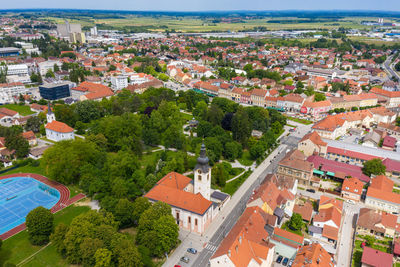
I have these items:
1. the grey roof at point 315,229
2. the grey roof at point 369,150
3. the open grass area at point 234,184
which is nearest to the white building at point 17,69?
the open grass area at point 234,184

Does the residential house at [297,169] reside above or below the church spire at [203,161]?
below

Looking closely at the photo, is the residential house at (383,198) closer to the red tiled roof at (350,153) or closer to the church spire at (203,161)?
the red tiled roof at (350,153)

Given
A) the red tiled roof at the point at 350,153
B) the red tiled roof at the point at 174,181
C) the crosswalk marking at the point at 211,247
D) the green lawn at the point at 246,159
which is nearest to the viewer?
the crosswalk marking at the point at 211,247

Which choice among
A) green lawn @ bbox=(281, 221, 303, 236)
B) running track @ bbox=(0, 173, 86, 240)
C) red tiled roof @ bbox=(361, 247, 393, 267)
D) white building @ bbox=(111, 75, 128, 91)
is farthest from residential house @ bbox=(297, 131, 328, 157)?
white building @ bbox=(111, 75, 128, 91)

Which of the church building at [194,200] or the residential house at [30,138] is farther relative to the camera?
the residential house at [30,138]

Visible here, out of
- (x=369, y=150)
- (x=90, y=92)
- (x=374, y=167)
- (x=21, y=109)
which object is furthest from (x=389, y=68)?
(x=21, y=109)

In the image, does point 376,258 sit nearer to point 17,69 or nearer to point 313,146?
point 313,146

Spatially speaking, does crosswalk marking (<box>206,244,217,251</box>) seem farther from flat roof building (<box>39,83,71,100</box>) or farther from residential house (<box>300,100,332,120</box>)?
flat roof building (<box>39,83,71,100</box>)
